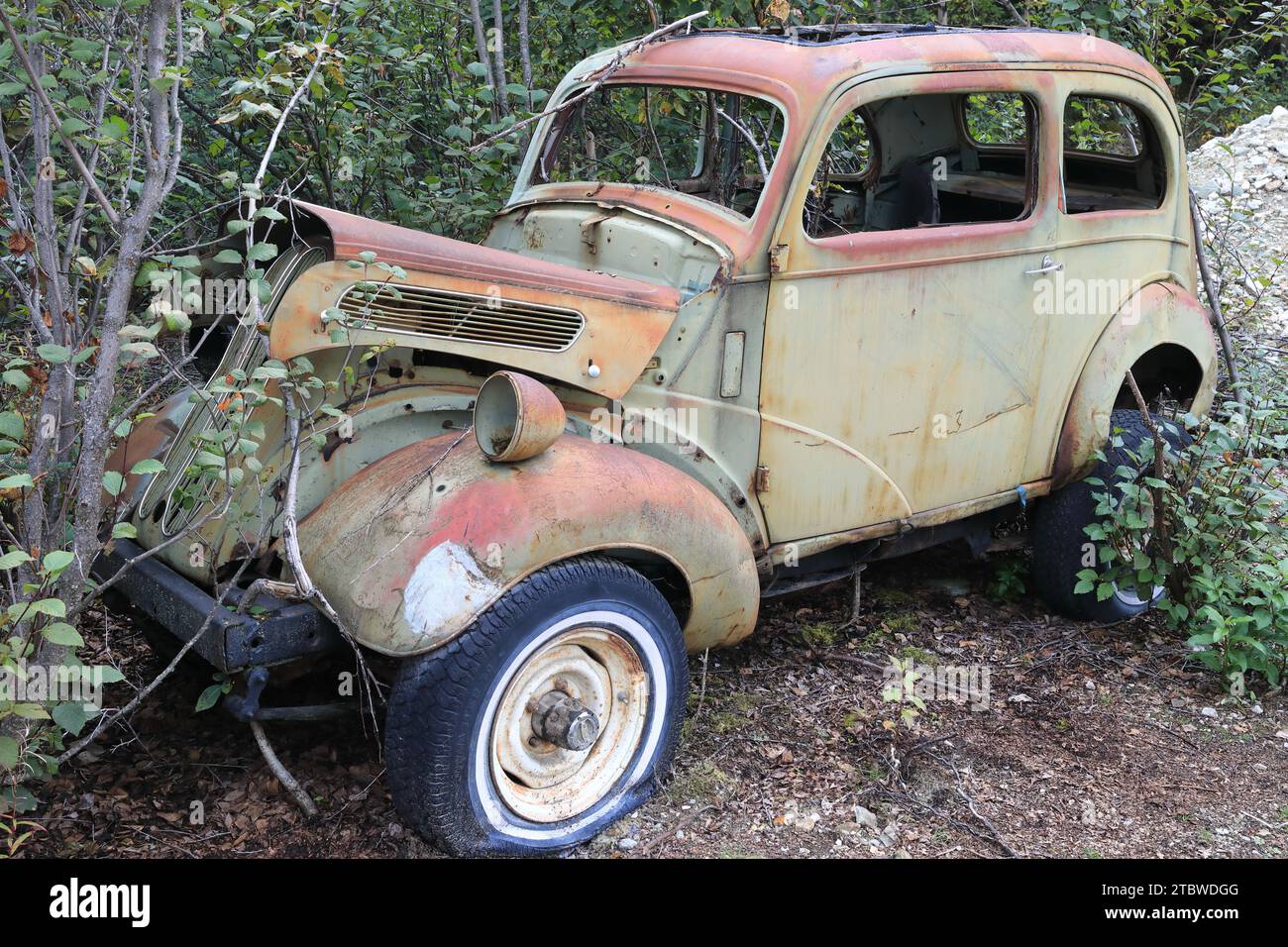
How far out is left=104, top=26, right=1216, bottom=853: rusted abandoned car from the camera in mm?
3102

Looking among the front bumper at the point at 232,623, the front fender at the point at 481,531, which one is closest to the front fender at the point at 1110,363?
the front fender at the point at 481,531

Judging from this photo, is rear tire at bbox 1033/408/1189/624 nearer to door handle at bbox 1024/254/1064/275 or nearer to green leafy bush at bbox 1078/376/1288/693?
green leafy bush at bbox 1078/376/1288/693

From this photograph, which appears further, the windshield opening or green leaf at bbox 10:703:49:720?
the windshield opening

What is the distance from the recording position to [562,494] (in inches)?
126

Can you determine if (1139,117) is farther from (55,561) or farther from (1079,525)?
(55,561)

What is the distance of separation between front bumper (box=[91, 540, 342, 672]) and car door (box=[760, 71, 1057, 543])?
150 cm

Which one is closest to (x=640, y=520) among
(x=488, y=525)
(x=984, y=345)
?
(x=488, y=525)

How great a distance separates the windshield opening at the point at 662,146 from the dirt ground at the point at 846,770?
1.72 meters

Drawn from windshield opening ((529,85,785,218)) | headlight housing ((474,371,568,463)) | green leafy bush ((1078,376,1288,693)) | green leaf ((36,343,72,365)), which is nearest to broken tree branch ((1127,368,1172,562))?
green leafy bush ((1078,376,1288,693))

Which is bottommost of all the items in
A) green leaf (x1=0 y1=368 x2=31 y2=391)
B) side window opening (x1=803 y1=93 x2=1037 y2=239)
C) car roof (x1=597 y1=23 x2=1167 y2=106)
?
green leaf (x1=0 y1=368 x2=31 y2=391)

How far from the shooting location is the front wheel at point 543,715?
9.80 feet

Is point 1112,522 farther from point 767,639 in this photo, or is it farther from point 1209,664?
point 767,639

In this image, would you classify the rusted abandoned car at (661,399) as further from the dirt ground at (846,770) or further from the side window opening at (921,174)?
the dirt ground at (846,770)

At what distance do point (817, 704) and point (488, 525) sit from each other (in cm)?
164
